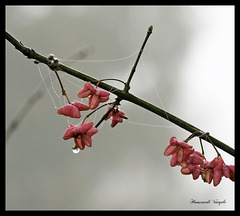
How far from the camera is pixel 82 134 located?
1.28 metres

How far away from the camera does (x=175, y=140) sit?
1340 millimetres

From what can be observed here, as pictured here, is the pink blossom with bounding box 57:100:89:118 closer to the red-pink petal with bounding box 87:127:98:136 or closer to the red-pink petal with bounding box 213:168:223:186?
the red-pink petal with bounding box 87:127:98:136

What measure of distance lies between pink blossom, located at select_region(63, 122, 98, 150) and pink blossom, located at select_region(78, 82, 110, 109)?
0.30 ft

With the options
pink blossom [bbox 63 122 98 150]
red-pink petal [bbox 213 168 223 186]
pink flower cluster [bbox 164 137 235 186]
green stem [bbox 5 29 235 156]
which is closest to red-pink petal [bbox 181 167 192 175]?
pink flower cluster [bbox 164 137 235 186]

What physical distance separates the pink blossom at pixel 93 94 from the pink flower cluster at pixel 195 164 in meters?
0.37

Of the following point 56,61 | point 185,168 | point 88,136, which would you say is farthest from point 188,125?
point 56,61

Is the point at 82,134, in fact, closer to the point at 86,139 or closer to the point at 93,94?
the point at 86,139

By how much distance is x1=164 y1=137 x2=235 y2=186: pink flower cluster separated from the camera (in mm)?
1323

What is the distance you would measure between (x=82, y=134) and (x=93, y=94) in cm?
17

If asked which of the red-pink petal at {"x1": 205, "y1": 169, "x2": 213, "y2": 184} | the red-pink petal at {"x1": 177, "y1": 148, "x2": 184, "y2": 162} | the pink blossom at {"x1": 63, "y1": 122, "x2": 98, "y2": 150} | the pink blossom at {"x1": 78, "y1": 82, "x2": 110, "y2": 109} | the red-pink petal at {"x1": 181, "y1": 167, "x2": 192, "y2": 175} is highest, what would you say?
the pink blossom at {"x1": 78, "y1": 82, "x2": 110, "y2": 109}

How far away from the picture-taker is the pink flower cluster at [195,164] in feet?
4.34

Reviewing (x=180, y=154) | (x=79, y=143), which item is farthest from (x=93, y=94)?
(x=180, y=154)

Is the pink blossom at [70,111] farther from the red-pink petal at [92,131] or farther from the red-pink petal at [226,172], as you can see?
the red-pink petal at [226,172]

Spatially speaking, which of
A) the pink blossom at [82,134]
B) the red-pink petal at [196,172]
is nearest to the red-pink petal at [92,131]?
the pink blossom at [82,134]
